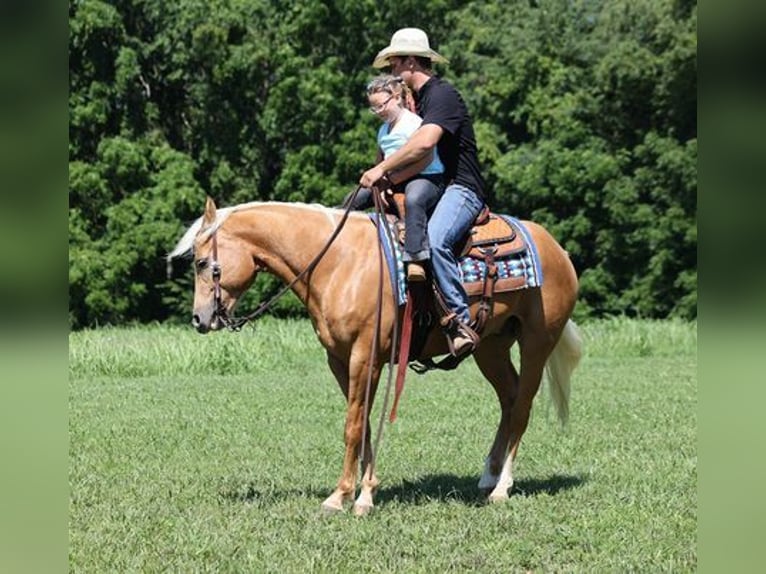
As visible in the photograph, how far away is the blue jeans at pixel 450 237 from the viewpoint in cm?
681

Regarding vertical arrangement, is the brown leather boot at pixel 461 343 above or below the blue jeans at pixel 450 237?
below

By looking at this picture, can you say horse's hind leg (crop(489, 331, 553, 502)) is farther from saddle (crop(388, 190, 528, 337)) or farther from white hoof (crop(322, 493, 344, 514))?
white hoof (crop(322, 493, 344, 514))

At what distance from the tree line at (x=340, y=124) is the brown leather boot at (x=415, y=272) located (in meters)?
24.2

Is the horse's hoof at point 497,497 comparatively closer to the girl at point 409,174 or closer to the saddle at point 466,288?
the saddle at point 466,288

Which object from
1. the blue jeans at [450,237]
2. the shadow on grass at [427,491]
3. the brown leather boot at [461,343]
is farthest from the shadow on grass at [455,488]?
the blue jeans at [450,237]

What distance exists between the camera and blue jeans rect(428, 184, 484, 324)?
22.4 ft

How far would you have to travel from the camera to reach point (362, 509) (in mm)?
6754

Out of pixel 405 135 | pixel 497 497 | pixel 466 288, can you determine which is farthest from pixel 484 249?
pixel 497 497

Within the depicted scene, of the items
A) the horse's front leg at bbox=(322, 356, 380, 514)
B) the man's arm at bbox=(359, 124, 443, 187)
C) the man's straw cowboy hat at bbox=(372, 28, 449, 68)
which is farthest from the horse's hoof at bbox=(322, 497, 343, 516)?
the man's straw cowboy hat at bbox=(372, 28, 449, 68)

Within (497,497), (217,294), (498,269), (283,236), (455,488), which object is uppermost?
(283,236)

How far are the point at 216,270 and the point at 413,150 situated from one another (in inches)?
58.4

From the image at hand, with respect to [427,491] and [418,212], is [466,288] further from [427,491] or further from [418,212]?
[427,491]

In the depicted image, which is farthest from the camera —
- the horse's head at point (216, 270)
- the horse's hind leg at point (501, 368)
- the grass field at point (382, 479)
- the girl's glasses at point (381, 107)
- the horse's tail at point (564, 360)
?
the horse's tail at point (564, 360)

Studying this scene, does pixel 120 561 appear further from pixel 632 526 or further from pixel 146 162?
pixel 146 162
